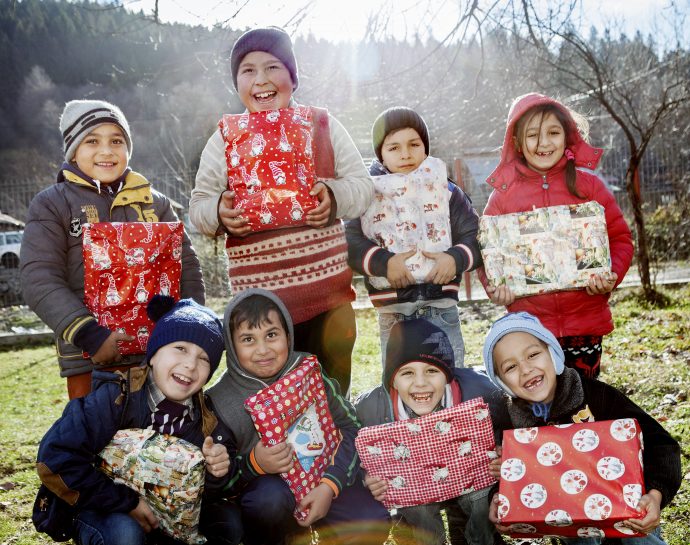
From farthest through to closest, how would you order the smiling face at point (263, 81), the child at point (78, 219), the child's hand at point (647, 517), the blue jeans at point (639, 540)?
the smiling face at point (263, 81) < the child at point (78, 219) < the blue jeans at point (639, 540) < the child's hand at point (647, 517)

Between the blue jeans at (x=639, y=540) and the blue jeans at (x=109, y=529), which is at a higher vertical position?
the blue jeans at (x=109, y=529)

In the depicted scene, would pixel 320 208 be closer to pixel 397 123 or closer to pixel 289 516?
pixel 397 123

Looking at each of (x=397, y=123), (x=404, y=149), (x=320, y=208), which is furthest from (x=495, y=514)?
(x=397, y=123)

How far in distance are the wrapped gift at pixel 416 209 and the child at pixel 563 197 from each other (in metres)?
0.36

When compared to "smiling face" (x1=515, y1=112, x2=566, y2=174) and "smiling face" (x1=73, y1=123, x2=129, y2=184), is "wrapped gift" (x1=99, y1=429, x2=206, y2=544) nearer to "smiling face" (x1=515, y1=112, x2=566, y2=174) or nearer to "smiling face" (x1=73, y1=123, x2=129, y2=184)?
"smiling face" (x1=73, y1=123, x2=129, y2=184)

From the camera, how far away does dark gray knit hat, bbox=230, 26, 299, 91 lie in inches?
117

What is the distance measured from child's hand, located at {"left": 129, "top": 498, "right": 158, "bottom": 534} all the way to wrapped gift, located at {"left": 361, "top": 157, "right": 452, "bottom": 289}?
1.42 metres

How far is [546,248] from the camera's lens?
3.12 meters

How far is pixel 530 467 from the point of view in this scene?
2.53 m

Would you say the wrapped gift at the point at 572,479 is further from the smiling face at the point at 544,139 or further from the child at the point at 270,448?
the smiling face at the point at 544,139

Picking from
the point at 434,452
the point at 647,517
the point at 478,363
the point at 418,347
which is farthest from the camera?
the point at 478,363

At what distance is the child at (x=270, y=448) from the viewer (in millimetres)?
2727

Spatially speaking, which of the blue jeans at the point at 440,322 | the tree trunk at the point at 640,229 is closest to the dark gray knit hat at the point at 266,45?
the blue jeans at the point at 440,322

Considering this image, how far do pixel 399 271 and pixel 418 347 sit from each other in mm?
367
